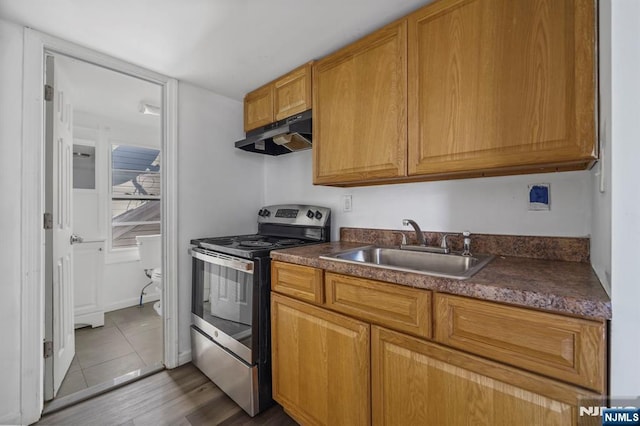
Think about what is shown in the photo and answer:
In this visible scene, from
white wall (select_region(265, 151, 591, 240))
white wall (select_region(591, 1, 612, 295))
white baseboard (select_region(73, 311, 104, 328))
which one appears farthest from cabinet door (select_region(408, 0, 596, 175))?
white baseboard (select_region(73, 311, 104, 328))

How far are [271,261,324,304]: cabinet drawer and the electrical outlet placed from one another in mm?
699

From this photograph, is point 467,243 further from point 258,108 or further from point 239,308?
point 258,108

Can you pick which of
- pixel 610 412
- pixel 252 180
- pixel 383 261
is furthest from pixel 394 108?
pixel 252 180

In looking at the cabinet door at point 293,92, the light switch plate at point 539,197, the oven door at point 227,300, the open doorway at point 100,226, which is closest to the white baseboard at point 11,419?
the open doorway at point 100,226

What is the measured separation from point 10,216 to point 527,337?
2343mm

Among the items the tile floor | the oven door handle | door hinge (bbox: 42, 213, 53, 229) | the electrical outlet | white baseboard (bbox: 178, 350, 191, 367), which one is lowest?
the tile floor

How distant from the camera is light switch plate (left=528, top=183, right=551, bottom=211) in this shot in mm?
1248

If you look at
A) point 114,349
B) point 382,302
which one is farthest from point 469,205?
point 114,349

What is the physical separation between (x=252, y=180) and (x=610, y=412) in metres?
2.44

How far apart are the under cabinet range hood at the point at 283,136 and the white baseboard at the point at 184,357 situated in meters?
1.66

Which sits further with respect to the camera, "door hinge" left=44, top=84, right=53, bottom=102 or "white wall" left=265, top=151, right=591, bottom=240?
"door hinge" left=44, top=84, right=53, bottom=102

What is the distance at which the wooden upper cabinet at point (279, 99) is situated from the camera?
1.83 metres

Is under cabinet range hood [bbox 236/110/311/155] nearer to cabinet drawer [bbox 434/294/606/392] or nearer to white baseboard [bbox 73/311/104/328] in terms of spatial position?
cabinet drawer [bbox 434/294/606/392]
